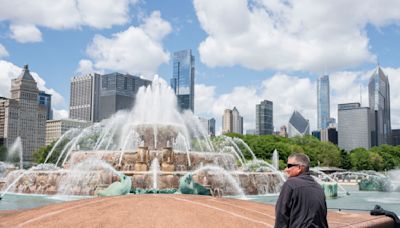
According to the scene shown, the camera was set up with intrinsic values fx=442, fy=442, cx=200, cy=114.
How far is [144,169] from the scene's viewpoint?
27.4 metres

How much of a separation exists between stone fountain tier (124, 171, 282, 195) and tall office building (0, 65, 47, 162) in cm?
15338

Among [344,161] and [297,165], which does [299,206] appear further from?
[344,161]

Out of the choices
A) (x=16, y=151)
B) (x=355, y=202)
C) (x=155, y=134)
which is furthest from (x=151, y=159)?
(x=16, y=151)

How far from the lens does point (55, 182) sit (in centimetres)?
2634

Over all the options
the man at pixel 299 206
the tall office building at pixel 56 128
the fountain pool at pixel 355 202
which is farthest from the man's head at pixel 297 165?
the tall office building at pixel 56 128

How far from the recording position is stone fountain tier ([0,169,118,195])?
25.1 m

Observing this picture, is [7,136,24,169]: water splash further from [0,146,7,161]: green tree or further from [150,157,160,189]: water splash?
[150,157,160,189]: water splash

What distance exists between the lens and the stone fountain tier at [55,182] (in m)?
25.1

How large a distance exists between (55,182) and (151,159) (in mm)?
6017

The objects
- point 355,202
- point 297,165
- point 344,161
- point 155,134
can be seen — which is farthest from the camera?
point 344,161

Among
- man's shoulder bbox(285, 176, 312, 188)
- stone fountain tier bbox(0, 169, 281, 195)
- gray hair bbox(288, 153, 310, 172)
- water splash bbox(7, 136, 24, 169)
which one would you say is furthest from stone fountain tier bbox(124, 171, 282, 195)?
water splash bbox(7, 136, 24, 169)

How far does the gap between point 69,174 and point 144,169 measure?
4459 mm

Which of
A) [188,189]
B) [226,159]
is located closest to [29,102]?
[226,159]

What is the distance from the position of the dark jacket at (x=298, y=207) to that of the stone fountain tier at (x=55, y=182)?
69.3 feet
